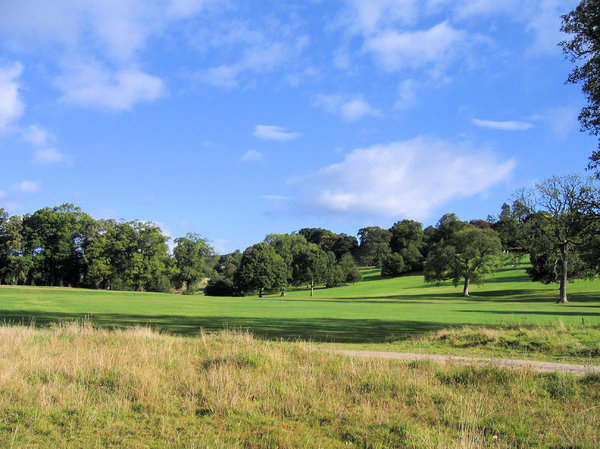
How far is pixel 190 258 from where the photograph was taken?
9050cm

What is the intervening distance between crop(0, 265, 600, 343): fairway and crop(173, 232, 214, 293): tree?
17.5 metres

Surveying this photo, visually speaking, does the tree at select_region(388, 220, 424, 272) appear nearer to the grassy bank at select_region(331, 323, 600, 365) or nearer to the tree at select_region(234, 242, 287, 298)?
the tree at select_region(234, 242, 287, 298)

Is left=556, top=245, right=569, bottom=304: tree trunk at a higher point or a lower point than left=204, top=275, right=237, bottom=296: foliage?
higher

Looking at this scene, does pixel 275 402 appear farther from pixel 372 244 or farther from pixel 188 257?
pixel 372 244

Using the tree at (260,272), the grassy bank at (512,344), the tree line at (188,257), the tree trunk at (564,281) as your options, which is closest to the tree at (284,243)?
the tree line at (188,257)

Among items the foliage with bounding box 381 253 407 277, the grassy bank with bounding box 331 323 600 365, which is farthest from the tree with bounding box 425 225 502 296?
the grassy bank with bounding box 331 323 600 365

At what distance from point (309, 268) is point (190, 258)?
81.7ft

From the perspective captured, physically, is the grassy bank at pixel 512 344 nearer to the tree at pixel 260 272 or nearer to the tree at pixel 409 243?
the tree at pixel 260 272

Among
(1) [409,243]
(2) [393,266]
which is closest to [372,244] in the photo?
(1) [409,243]

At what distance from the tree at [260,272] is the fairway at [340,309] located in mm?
3675

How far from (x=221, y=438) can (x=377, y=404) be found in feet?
10.5

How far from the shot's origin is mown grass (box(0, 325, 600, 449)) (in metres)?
6.81

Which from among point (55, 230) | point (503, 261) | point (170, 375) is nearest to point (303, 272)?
point (503, 261)

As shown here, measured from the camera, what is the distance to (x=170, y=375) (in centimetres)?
1009
